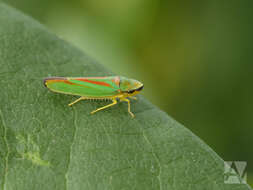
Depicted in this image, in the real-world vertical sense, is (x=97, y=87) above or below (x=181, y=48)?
below

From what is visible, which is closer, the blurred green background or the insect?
the insect

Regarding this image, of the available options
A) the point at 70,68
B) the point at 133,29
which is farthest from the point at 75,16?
the point at 70,68

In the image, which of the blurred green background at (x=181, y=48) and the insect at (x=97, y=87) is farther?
the blurred green background at (x=181, y=48)

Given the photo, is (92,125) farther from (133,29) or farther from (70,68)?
(133,29)

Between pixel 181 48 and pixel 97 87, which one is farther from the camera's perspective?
pixel 181 48
